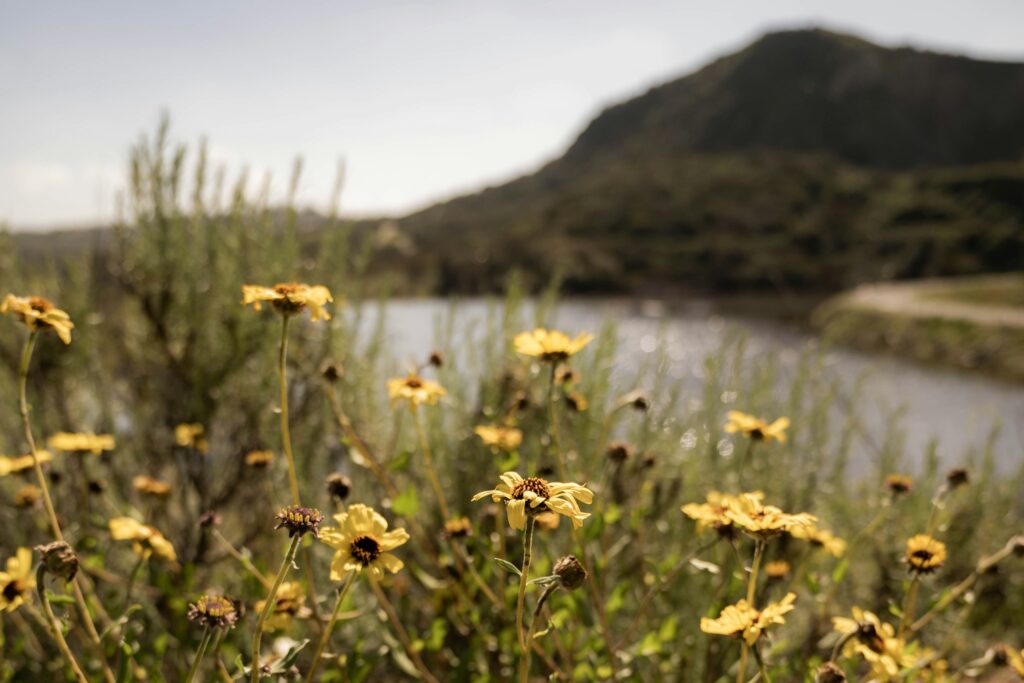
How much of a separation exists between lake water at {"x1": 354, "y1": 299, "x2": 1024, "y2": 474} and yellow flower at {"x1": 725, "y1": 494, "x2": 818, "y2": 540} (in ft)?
4.42

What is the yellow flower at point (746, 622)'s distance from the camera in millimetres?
1125

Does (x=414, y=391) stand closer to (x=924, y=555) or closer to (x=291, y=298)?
(x=291, y=298)

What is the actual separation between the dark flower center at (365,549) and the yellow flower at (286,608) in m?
0.37

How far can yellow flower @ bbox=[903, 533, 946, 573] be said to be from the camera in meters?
1.44

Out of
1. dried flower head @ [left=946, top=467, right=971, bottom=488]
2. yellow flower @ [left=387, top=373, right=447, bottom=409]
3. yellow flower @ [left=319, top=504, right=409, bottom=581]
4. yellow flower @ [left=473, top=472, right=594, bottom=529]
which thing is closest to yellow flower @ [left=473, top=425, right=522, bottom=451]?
yellow flower @ [left=387, top=373, right=447, bottom=409]

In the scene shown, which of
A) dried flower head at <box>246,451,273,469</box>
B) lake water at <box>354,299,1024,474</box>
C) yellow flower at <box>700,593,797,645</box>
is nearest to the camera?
yellow flower at <box>700,593,797,645</box>

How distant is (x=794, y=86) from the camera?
146m

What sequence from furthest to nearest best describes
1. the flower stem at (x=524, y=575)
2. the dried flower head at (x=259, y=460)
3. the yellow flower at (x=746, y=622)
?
the dried flower head at (x=259, y=460)
the yellow flower at (x=746, y=622)
the flower stem at (x=524, y=575)

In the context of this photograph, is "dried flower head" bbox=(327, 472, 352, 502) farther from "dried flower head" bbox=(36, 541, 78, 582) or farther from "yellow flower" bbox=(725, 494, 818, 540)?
"yellow flower" bbox=(725, 494, 818, 540)

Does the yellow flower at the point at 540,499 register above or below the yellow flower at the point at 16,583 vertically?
above

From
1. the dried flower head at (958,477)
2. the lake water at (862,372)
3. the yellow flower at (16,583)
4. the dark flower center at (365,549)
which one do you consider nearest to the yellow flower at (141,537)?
the yellow flower at (16,583)

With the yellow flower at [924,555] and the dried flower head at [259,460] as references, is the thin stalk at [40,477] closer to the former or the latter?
the dried flower head at [259,460]

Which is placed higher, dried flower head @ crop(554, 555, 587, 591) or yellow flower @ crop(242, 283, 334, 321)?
yellow flower @ crop(242, 283, 334, 321)

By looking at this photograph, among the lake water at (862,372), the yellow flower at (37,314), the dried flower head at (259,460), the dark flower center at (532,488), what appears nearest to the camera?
the dark flower center at (532,488)
